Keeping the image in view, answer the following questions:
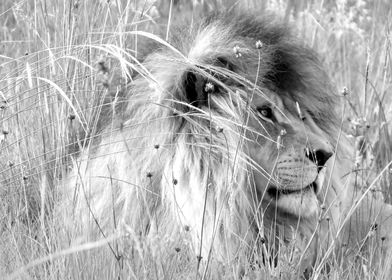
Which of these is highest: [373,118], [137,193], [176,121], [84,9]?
[84,9]

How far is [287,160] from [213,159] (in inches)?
10.8

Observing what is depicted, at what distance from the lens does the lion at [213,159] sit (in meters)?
3.06

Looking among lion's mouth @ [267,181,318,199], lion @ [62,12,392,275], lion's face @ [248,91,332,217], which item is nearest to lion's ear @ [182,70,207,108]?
lion @ [62,12,392,275]

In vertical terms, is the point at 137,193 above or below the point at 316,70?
below

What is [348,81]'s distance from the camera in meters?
5.02

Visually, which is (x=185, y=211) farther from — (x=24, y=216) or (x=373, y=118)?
(x=373, y=118)

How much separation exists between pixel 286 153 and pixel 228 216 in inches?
13.1

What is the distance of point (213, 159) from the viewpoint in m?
3.12

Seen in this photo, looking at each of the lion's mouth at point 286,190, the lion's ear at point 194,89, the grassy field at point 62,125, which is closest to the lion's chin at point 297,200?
the lion's mouth at point 286,190

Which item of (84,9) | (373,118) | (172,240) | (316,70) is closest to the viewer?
(172,240)

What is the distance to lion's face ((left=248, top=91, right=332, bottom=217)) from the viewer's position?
3141 mm

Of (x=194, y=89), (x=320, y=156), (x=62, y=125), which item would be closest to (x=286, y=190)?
(x=320, y=156)

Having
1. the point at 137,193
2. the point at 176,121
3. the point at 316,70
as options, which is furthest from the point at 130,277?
the point at 316,70

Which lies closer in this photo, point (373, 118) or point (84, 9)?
point (84, 9)
